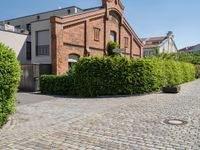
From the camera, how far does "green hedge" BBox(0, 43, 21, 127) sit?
738 centimetres

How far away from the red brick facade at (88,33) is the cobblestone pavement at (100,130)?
12.3 m

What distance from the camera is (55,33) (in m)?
22.1

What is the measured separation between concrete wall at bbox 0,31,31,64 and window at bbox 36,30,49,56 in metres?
2.62

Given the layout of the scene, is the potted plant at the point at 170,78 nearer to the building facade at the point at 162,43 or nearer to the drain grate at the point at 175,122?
the drain grate at the point at 175,122

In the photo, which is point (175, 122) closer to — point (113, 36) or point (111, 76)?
point (111, 76)

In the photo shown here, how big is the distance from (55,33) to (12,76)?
14.9m

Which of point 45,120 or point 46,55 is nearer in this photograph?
point 45,120

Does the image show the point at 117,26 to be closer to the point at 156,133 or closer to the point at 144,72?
the point at 144,72

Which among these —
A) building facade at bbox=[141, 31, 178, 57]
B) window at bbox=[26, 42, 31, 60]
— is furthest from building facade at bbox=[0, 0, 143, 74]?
building facade at bbox=[141, 31, 178, 57]

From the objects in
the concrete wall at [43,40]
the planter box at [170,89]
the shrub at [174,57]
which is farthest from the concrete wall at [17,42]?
the shrub at [174,57]

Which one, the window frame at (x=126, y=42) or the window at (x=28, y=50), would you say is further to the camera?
the window frame at (x=126, y=42)

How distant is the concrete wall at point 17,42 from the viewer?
24.8m

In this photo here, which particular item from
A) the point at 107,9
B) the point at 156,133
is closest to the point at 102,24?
the point at 107,9

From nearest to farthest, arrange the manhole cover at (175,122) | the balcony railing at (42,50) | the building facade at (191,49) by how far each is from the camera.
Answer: the manhole cover at (175,122) < the balcony railing at (42,50) < the building facade at (191,49)
